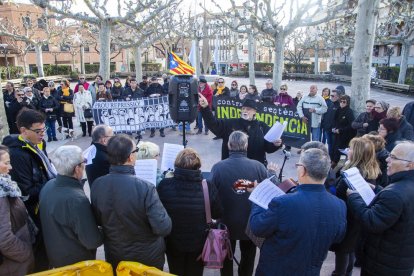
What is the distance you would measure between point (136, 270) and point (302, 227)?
1166 millimetres

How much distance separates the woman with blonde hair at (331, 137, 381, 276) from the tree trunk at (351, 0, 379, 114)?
15.9 ft

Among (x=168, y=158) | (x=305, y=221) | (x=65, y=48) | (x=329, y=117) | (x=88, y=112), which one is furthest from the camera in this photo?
(x=65, y=48)

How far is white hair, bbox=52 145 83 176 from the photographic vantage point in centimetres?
260

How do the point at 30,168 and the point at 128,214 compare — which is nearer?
the point at 128,214

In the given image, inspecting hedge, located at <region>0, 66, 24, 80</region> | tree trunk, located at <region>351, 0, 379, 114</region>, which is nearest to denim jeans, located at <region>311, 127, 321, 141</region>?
tree trunk, located at <region>351, 0, 379, 114</region>

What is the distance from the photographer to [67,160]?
261cm

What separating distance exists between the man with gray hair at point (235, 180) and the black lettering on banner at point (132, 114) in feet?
20.2

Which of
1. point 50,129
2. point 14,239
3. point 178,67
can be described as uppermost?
point 178,67

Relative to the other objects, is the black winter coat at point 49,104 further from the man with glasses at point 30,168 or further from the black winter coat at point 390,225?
the black winter coat at point 390,225

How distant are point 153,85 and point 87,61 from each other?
44.1 m

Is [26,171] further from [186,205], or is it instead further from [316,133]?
[316,133]

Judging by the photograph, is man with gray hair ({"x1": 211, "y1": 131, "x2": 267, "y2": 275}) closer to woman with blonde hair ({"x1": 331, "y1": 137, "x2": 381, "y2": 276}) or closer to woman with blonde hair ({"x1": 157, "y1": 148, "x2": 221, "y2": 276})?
woman with blonde hair ({"x1": 157, "y1": 148, "x2": 221, "y2": 276})

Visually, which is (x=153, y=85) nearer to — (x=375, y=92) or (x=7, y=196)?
(x=7, y=196)

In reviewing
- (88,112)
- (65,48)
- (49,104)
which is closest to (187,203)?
(88,112)
